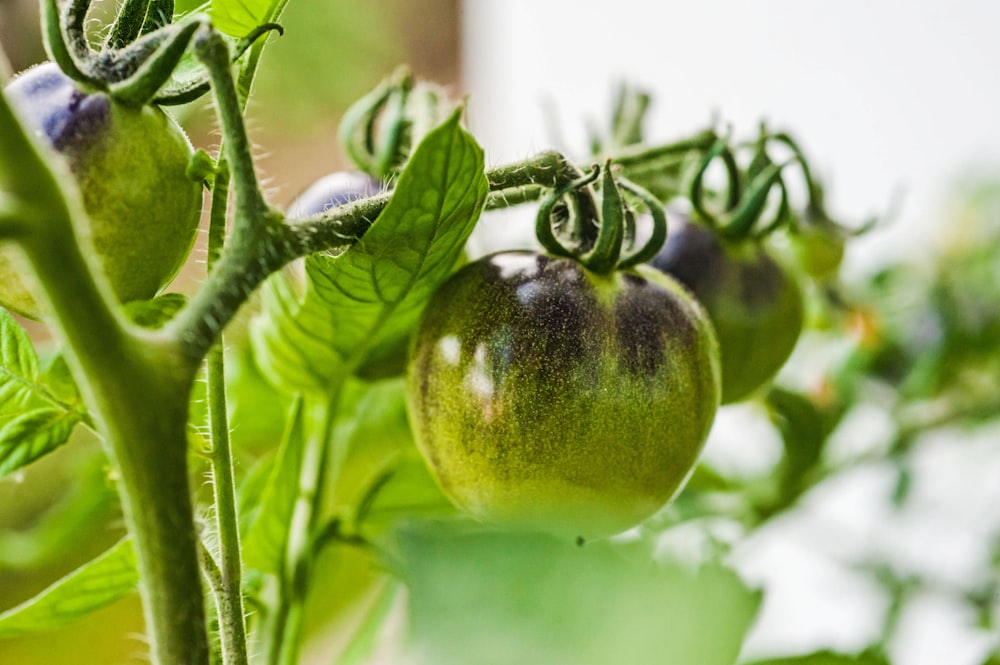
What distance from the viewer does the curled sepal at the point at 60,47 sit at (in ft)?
0.65

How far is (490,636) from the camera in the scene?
0.14 meters

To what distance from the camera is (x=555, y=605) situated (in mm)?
146

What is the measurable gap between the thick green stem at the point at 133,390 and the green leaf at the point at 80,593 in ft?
0.42

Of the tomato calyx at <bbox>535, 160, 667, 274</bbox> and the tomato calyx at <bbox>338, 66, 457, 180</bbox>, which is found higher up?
the tomato calyx at <bbox>338, 66, 457, 180</bbox>

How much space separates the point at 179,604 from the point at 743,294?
0.77ft

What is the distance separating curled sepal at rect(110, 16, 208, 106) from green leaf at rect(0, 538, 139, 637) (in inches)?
5.6

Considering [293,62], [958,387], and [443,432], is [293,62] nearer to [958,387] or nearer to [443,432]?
[958,387]

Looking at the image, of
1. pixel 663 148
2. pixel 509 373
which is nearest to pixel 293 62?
pixel 663 148

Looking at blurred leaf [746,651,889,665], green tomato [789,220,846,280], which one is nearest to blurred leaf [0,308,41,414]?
blurred leaf [746,651,889,665]

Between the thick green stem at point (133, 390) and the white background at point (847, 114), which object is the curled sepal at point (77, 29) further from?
the white background at point (847, 114)

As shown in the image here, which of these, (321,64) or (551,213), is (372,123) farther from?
(321,64)

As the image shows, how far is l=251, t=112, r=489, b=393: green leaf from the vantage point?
208 millimetres

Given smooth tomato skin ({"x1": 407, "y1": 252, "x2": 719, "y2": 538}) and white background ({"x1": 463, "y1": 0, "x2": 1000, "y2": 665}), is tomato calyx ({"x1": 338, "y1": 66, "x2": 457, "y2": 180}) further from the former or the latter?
white background ({"x1": 463, "y1": 0, "x2": 1000, "y2": 665})

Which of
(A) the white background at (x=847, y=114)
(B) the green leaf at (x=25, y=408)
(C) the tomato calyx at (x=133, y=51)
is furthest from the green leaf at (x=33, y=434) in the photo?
(A) the white background at (x=847, y=114)
